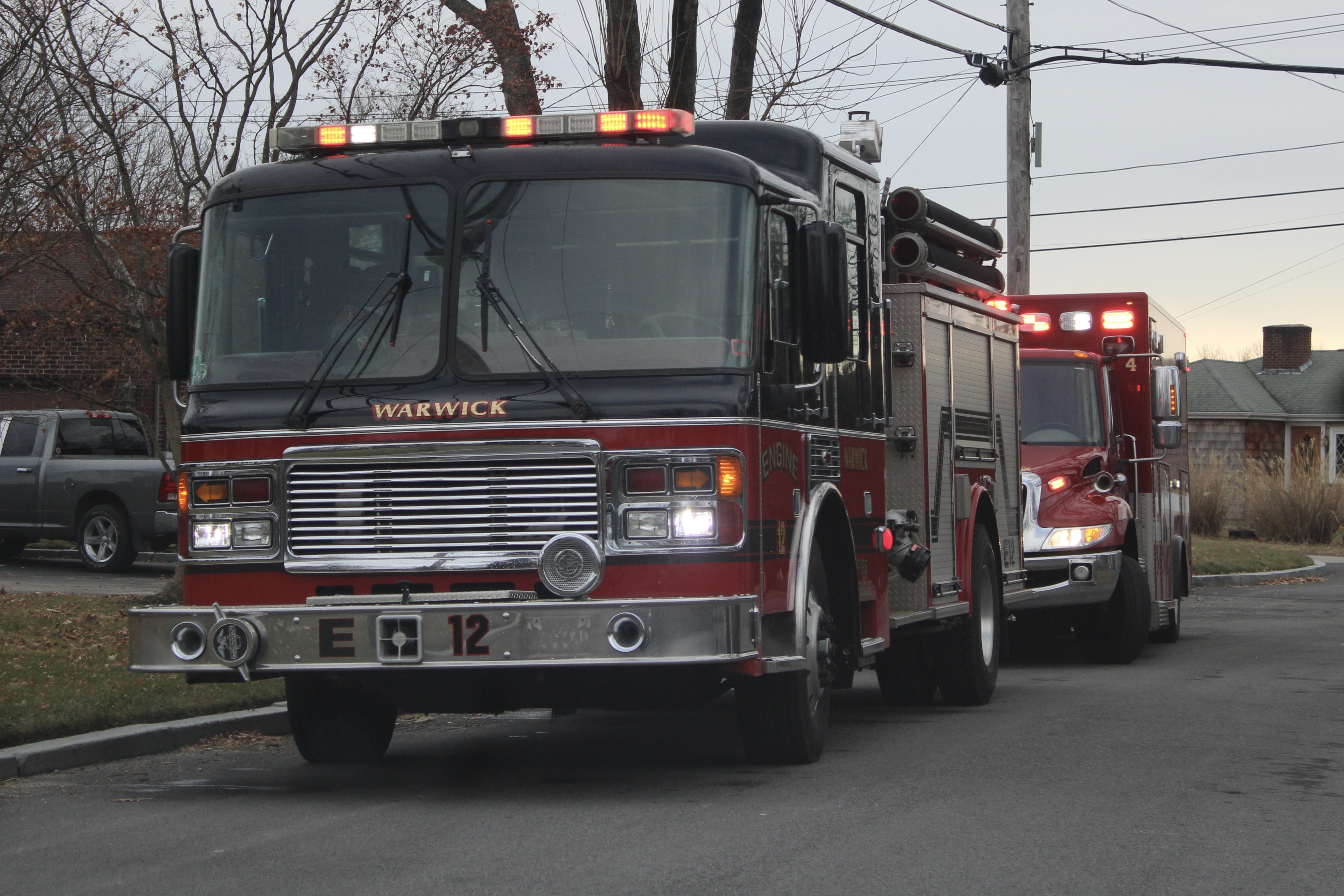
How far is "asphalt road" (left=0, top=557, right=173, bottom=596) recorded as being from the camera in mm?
17312

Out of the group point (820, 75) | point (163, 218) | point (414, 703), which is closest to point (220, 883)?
point (414, 703)

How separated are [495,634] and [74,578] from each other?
559 inches

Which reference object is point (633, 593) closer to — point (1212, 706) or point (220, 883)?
point (220, 883)

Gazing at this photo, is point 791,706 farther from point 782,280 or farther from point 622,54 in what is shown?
point 622,54

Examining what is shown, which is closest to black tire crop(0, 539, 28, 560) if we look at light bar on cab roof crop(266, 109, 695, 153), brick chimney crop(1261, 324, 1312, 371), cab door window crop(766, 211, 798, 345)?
light bar on cab roof crop(266, 109, 695, 153)

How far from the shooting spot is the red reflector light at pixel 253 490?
7.09m

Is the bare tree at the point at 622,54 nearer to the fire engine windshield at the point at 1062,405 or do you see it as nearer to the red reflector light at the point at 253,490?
the fire engine windshield at the point at 1062,405

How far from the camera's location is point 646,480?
6.79 meters

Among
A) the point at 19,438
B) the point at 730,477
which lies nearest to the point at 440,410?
the point at 730,477

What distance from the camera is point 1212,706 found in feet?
34.2

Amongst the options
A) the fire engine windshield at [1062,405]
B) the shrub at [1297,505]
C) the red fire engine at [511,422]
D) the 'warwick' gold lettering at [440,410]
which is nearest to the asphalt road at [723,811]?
the red fire engine at [511,422]

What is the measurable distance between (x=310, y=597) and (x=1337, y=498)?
30548 mm

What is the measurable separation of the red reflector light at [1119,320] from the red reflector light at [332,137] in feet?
28.3

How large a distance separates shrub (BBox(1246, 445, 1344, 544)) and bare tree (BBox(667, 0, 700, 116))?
2360 centimetres
